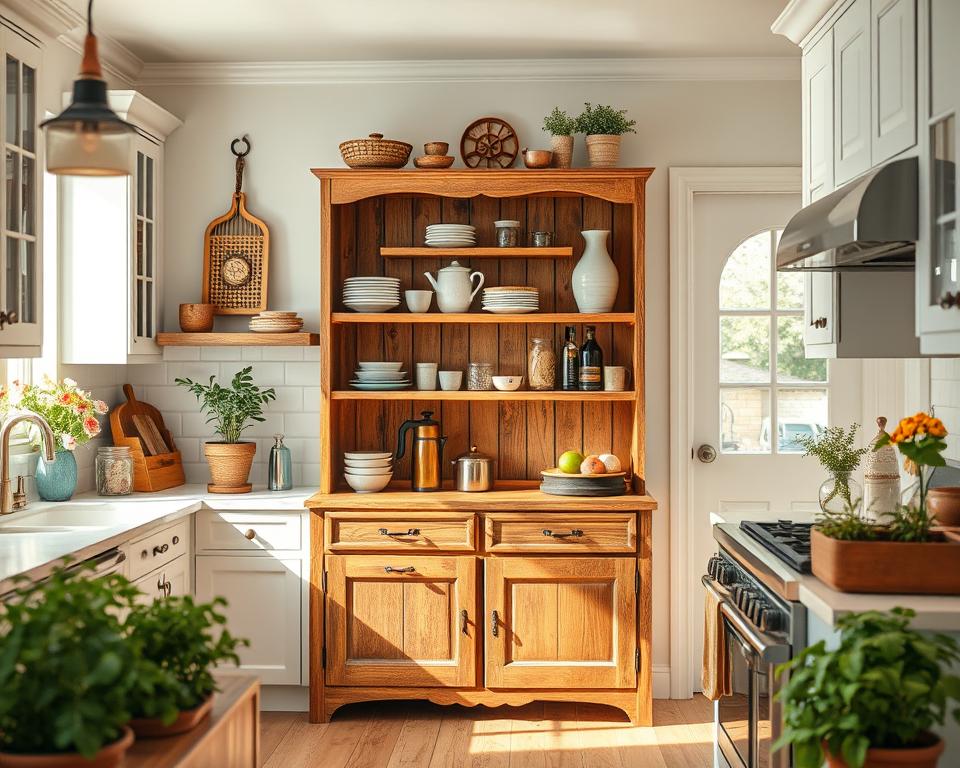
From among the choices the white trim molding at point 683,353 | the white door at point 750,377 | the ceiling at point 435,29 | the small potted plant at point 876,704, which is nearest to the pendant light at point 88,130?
the small potted plant at point 876,704

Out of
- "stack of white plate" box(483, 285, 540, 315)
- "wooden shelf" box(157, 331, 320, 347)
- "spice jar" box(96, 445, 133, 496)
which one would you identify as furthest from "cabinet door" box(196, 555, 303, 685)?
"stack of white plate" box(483, 285, 540, 315)

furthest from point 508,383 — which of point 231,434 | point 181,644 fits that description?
point 181,644

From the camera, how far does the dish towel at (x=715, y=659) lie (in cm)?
289

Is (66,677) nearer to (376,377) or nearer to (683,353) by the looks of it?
(376,377)

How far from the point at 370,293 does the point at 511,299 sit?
569 millimetres

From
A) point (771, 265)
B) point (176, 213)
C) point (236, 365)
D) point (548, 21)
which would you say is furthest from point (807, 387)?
point (176, 213)

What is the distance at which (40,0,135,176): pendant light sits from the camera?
183cm

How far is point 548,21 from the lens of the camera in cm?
378

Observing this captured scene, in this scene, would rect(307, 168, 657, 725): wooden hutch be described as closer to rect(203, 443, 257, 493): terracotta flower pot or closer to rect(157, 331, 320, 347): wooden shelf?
rect(157, 331, 320, 347): wooden shelf

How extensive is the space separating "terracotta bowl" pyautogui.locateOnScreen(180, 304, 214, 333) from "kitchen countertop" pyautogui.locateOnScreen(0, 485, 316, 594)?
26.6 inches

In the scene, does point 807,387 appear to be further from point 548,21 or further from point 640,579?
point 548,21

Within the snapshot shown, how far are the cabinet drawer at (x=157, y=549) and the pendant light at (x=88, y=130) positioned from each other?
5.63ft

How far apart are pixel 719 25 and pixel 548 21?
0.66m

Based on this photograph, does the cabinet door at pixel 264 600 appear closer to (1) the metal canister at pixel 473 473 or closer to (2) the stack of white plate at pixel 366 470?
(2) the stack of white plate at pixel 366 470
